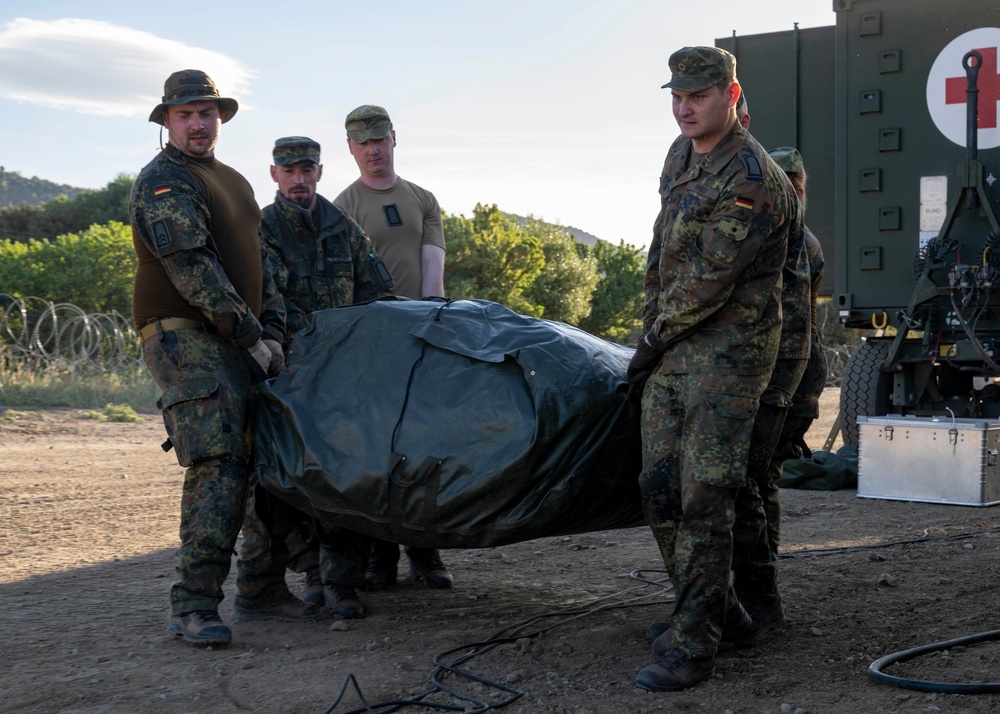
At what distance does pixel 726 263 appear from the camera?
3494 mm

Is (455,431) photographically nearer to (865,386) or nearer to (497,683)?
(497,683)

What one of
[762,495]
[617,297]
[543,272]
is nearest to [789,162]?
[762,495]

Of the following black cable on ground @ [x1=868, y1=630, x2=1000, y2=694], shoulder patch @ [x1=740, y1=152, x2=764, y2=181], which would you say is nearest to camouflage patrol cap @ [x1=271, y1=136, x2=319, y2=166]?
shoulder patch @ [x1=740, y1=152, x2=764, y2=181]

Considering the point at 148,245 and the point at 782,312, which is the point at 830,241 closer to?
the point at 782,312

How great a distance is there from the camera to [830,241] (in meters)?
9.41

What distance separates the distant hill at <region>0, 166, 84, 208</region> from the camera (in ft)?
347

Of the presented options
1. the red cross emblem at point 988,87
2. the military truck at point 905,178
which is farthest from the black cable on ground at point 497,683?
the red cross emblem at point 988,87

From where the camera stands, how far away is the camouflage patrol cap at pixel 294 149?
4797 mm

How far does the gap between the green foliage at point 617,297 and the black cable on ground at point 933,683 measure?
26.7 metres

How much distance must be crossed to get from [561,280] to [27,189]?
94.1 m

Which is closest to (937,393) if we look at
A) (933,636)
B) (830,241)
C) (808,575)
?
(830,241)

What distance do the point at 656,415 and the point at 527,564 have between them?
2153 millimetres

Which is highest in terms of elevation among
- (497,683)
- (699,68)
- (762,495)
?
(699,68)

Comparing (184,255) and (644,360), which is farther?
(184,255)
